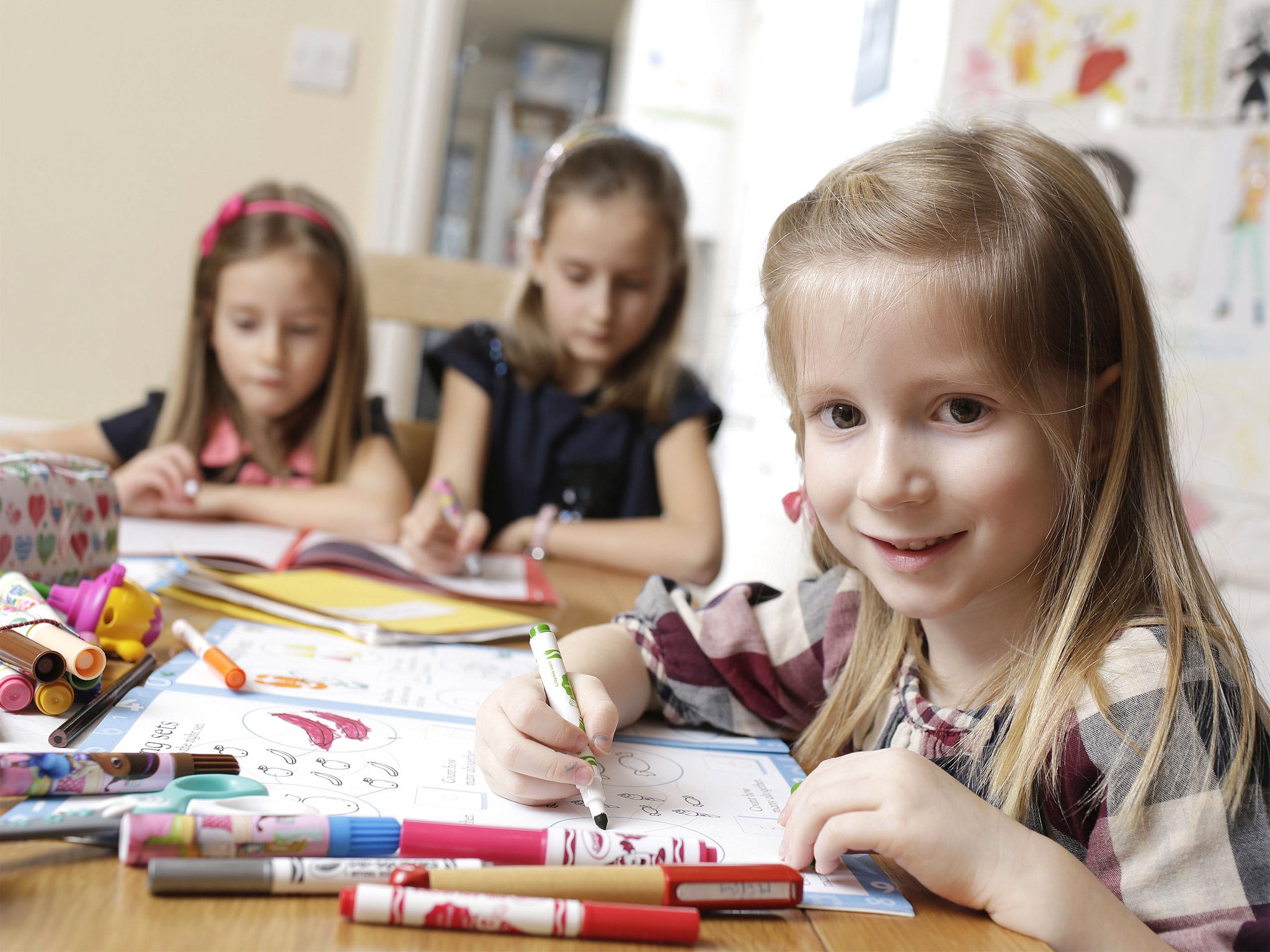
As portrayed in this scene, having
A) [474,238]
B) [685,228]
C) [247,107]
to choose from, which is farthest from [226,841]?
[474,238]

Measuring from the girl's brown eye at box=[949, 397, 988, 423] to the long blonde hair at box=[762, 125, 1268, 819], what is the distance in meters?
0.02

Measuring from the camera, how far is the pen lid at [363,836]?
35 centimetres

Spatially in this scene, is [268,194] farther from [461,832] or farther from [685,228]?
[461,832]

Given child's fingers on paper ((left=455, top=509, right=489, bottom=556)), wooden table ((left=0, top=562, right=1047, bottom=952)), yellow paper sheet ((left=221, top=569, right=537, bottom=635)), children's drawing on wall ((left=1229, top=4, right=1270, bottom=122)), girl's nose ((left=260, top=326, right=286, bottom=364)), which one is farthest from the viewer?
children's drawing on wall ((left=1229, top=4, right=1270, bottom=122))

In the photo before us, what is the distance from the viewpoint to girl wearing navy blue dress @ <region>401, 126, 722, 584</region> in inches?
51.9

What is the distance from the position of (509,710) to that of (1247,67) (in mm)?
1597

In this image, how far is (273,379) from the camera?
132 cm

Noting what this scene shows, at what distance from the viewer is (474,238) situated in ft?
16.1

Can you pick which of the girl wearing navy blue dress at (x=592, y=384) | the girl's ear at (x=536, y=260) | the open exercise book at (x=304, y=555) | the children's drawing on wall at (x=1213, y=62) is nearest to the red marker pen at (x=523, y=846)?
the open exercise book at (x=304, y=555)

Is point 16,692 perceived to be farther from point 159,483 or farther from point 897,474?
point 159,483

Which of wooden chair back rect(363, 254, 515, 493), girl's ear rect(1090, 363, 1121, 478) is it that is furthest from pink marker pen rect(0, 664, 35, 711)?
wooden chair back rect(363, 254, 515, 493)

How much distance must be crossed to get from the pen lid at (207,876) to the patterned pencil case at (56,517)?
1.26 ft

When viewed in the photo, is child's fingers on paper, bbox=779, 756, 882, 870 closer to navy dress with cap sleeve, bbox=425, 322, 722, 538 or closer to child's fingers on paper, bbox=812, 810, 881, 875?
child's fingers on paper, bbox=812, 810, 881, 875

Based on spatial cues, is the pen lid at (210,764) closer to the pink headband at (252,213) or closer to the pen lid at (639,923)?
the pen lid at (639,923)
